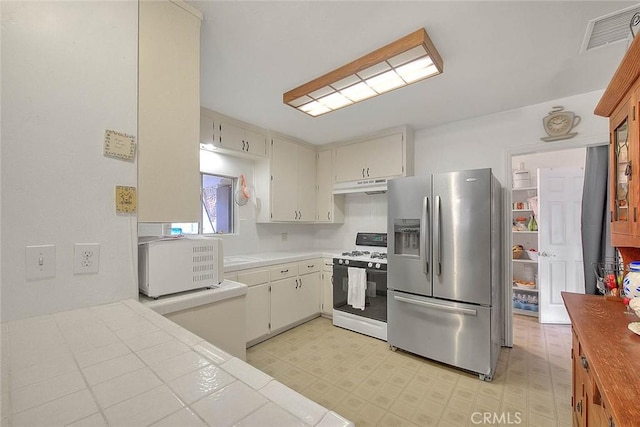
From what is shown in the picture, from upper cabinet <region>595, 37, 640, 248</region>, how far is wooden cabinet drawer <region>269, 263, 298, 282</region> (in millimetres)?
2606

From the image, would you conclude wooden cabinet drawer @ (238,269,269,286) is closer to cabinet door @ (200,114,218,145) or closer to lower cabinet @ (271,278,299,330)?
lower cabinet @ (271,278,299,330)

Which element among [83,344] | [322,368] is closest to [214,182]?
[322,368]

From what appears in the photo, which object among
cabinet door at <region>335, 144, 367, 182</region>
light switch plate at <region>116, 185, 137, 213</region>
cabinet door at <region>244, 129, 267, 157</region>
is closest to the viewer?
light switch plate at <region>116, 185, 137, 213</region>

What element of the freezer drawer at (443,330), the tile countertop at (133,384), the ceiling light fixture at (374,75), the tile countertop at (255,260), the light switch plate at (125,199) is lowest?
the freezer drawer at (443,330)

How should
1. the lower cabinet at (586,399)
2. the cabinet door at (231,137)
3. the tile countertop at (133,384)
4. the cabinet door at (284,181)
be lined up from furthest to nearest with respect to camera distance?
the cabinet door at (284,181), the cabinet door at (231,137), the lower cabinet at (586,399), the tile countertop at (133,384)

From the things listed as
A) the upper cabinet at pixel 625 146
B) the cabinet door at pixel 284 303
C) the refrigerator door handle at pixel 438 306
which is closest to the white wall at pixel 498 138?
the upper cabinet at pixel 625 146

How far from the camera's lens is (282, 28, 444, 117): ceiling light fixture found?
161 cm

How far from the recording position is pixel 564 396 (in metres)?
1.95

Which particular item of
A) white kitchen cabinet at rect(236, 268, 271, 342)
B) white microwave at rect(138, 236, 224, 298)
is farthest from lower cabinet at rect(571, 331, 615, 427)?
white kitchen cabinet at rect(236, 268, 271, 342)

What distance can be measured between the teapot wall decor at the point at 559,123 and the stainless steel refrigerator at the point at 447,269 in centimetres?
63

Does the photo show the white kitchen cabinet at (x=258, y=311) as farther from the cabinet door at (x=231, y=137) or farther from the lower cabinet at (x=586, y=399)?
the lower cabinet at (x=586, y=399)

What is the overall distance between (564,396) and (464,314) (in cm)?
82

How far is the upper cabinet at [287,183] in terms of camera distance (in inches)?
131

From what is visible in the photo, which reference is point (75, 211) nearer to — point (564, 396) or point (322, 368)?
point (322, 368)
